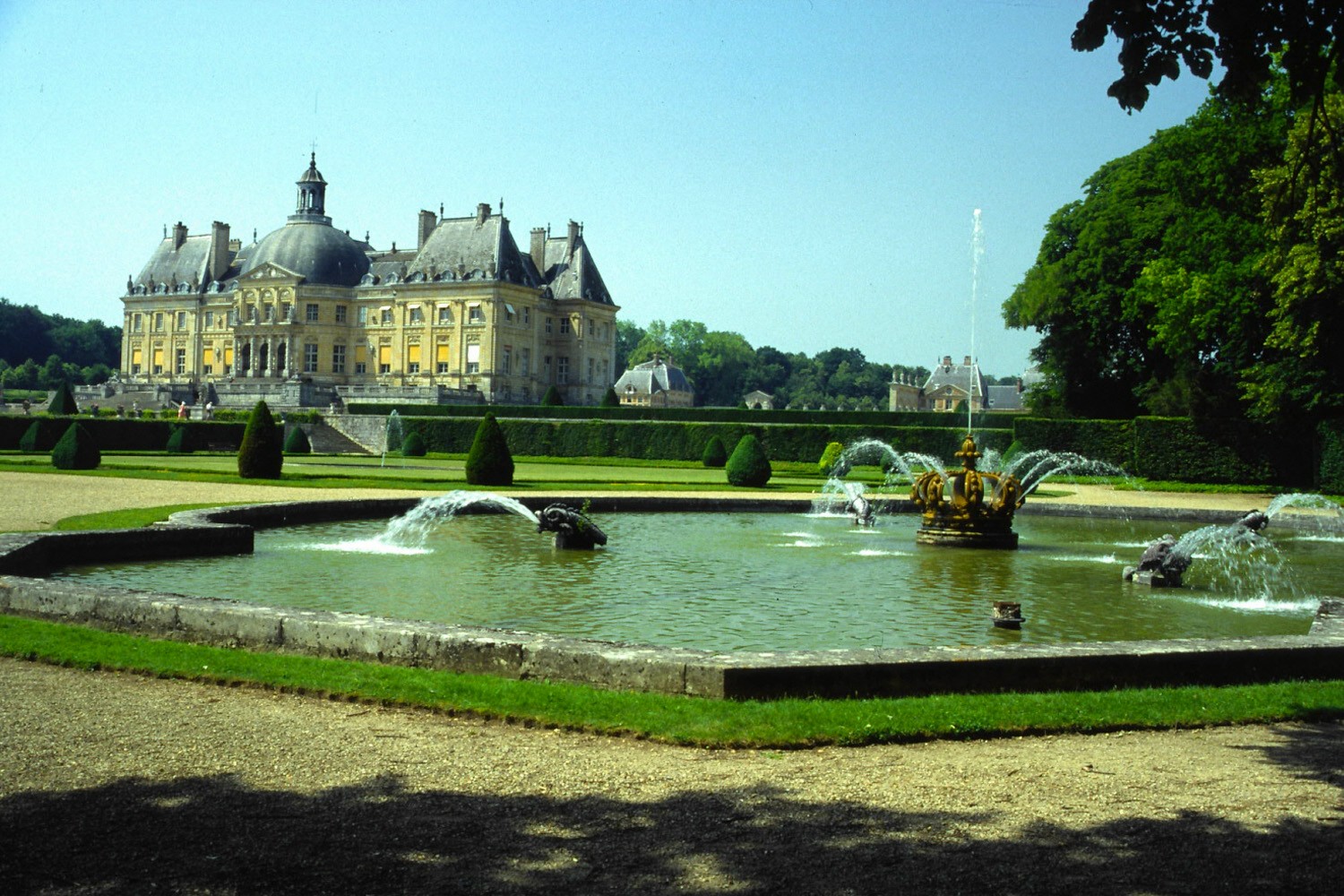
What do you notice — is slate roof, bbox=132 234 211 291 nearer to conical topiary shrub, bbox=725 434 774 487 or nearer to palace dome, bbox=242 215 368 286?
palace dome, bbox=242 215 368 286

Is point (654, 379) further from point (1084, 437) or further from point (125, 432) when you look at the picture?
point (1084, 437)

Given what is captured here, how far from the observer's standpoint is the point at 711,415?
→ 4925 cm

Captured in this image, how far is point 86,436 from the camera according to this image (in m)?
26.0

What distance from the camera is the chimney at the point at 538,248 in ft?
263

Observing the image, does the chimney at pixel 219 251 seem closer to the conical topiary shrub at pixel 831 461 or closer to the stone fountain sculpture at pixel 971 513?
the conical topiary shrub at pixel 831 461

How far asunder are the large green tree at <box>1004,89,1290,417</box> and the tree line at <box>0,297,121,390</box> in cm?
7965

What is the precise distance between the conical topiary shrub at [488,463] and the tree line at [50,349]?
264 ft

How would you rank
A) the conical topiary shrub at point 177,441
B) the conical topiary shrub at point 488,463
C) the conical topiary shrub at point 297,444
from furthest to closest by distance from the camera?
the conical topiary shrub at point 297,444
the conical topiary shrub at point 177,441
the conical topiary shrub at point 488,463

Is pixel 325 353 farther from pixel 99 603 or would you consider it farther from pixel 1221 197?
pixel 99 603

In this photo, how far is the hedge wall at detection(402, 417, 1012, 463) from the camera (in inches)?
1531

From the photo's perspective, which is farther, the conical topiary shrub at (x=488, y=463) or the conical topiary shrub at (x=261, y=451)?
the conical topiary shrub at (x=488, y=463)

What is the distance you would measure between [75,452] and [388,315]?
5313 cm

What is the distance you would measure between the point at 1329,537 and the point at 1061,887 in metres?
16.0

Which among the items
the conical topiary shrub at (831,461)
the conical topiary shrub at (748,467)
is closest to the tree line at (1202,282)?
the conical topiary shrub at (831,461)
